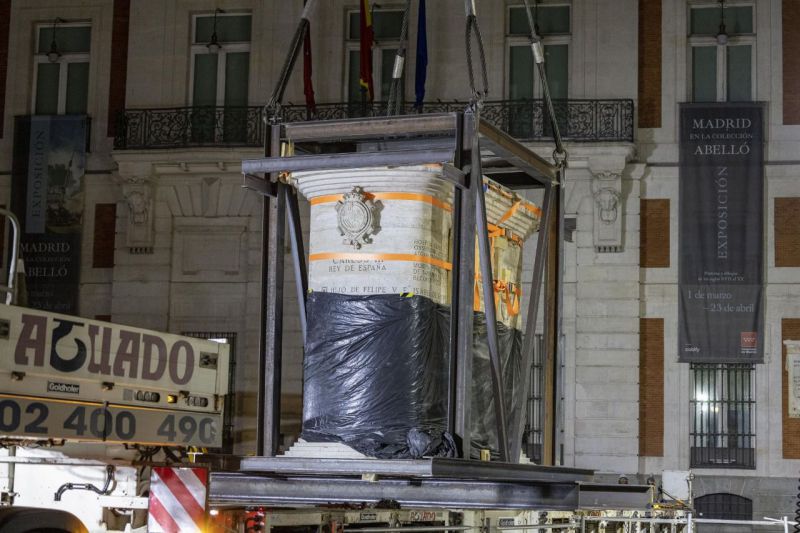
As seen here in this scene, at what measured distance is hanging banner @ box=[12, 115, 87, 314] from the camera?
30.1 metres

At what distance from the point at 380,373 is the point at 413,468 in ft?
3.81

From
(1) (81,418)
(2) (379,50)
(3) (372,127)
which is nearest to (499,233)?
(3) (372,127)

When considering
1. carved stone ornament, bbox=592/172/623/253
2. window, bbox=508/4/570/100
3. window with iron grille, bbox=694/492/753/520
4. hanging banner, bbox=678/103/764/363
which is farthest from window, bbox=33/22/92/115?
window with iron grille, bbox=694/492/753/520

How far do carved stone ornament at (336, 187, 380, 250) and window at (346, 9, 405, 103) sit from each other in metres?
21.1

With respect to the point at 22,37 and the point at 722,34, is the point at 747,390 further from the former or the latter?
the point at 22,37

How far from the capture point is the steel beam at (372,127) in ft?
26.3

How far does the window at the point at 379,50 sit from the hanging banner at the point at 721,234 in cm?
669

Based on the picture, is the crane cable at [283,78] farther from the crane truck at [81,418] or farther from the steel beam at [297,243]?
the crane truck at [81,418]

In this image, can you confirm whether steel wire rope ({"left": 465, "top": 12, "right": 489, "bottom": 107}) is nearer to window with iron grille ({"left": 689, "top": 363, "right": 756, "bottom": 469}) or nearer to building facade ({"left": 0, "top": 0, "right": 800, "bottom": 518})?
building facade ({"left": 0, "top": 0, "right": 800, "bottom": 518})

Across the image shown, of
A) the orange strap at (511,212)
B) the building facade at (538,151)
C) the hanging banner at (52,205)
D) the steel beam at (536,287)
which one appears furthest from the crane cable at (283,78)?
the hanging banner at (52,205)

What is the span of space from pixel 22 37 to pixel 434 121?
2529 centimetres

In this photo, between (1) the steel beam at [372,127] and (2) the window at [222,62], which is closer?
(1) the steel beam at [372,127]

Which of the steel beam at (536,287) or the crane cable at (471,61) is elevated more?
the crane cable at (471,61)

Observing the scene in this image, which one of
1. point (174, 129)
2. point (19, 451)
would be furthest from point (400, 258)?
point (174, 129)
